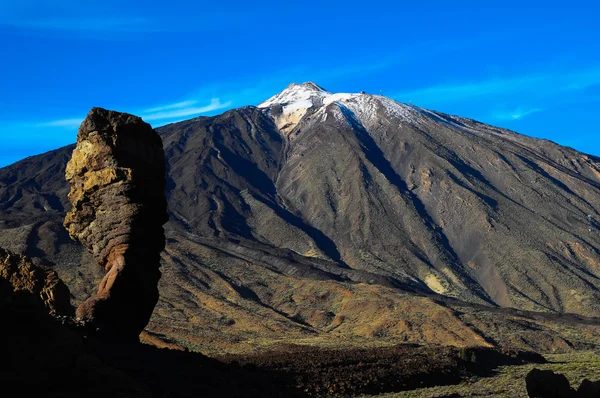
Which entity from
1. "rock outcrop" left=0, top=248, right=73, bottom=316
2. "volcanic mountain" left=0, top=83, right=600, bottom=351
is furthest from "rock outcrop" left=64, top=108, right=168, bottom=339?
"volcanic mountain" left=0, top=83, right=600, bottom=351

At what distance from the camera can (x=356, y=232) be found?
124 m

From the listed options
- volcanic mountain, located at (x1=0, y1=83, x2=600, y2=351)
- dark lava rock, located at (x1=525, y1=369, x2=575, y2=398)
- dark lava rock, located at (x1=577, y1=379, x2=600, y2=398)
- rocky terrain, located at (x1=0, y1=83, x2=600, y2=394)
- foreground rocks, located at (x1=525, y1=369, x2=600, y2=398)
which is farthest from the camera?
volcanic mountain, located at (x1=0, y1=83, x2=600, y2=351)

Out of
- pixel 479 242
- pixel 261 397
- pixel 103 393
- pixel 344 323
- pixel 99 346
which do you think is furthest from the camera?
pixel 479 242

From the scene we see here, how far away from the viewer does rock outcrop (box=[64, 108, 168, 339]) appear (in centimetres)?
2392

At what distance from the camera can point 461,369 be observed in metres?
41.2

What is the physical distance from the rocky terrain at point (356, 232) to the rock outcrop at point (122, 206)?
1067mm

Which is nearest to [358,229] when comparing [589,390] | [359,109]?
[359,109]

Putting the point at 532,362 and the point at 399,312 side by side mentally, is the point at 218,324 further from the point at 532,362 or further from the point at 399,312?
the point at 532,362

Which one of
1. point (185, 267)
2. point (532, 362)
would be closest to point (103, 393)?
point (532, 362)

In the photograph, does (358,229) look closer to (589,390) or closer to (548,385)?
(548,385)

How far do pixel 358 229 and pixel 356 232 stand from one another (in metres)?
0.74

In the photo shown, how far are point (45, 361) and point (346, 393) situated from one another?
21.0 metres

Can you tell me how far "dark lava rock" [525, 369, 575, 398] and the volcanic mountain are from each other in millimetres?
32620

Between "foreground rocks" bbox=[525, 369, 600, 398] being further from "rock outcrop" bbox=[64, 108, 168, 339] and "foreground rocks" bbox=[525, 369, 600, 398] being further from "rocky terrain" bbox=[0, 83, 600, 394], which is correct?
"rocky terrain" bbox=[0, 83, 600, 394]
